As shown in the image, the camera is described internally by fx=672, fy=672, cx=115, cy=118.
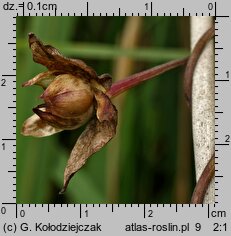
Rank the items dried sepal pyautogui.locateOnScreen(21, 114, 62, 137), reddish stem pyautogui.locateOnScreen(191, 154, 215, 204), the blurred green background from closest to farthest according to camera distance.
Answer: reddish stem pyautogui.locateOnScreen(191, 154, 215, 204) < dried sepal pyautogui.locateOnScreen(21, 114, 62, 137) < the blurred green background

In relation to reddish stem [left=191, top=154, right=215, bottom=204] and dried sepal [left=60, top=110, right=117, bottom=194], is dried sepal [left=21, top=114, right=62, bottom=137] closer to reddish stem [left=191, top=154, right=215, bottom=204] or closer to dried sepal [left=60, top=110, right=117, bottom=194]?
dried sepal [left=60, top=110, right=117, bottom=194]

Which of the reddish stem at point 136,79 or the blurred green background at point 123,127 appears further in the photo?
the blurred green background at point 123,127

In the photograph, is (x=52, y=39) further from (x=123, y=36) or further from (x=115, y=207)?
(x=115, y=207)

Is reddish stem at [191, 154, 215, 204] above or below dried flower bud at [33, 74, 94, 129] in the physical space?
below

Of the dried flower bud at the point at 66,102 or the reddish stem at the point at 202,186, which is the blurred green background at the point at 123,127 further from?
the reddish stem at the point at 202,186

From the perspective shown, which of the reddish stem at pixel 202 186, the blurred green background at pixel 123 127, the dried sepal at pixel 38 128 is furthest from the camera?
the blurred green background at pixel 123 127

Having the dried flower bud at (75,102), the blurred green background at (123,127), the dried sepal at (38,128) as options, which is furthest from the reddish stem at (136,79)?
the blurred green background at (123,127)

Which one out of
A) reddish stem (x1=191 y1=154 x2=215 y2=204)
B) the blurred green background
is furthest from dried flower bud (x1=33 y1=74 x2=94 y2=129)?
the blurred green background

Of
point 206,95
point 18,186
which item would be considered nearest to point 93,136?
point 206,95
